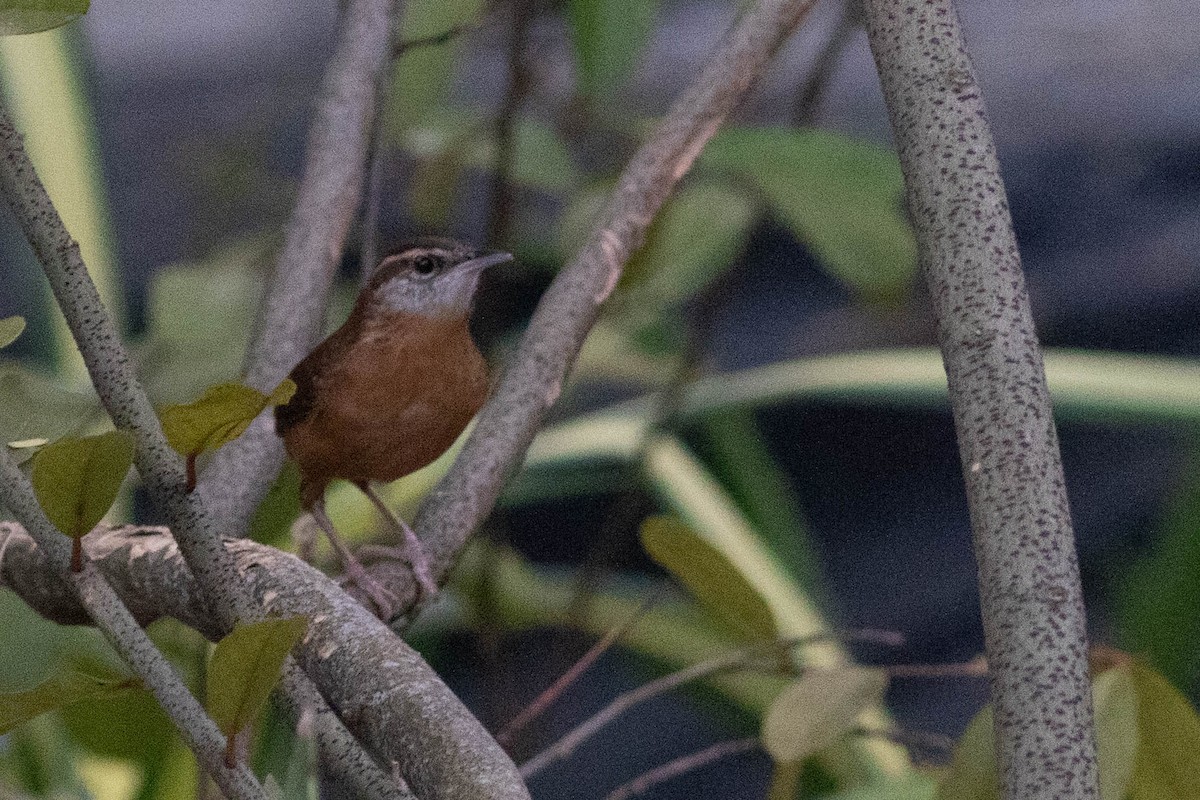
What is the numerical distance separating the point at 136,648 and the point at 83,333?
0.12 meters

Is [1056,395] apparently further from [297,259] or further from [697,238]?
[297,259]

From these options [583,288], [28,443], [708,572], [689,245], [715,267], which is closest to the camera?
[28,443]

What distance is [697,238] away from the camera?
1747 millimetres

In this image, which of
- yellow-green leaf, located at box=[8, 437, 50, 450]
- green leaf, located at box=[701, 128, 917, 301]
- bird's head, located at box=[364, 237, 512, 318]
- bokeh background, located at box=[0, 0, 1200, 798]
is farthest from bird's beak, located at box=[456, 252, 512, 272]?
yellow-green leaf, located at box=[8, 437, 50, 450]

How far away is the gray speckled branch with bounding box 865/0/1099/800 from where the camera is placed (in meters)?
0.57

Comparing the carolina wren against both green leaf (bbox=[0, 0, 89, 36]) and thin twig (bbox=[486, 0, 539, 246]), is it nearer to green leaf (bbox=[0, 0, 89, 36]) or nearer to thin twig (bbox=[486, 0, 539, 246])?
thin twig (bbox=[486, 0, 539, 246])

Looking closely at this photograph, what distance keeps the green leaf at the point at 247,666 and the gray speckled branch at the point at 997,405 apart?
310 mm

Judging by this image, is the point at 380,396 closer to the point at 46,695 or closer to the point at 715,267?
the point at 715,267

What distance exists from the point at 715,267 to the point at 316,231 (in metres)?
0.76

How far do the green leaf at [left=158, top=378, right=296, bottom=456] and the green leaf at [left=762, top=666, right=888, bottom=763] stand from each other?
545 mm

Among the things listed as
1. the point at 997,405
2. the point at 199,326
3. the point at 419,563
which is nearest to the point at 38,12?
the point at 997,405

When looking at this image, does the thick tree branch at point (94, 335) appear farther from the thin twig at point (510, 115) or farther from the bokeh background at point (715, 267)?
the thin twig at point (510, 115)

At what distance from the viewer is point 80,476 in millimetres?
509

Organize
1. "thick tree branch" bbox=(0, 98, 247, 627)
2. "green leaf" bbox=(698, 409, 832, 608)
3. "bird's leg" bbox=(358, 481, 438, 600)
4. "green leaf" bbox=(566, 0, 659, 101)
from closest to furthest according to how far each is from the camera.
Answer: "thick tree branch" bbox=(0, 98, 247, 627) → "bird's leg" bbox=(358, 481, 438, 600) → "green leaf" bbox=(566, 0, 659, 101) → "green leaf" bbox=(698, 409, 832, 608)
